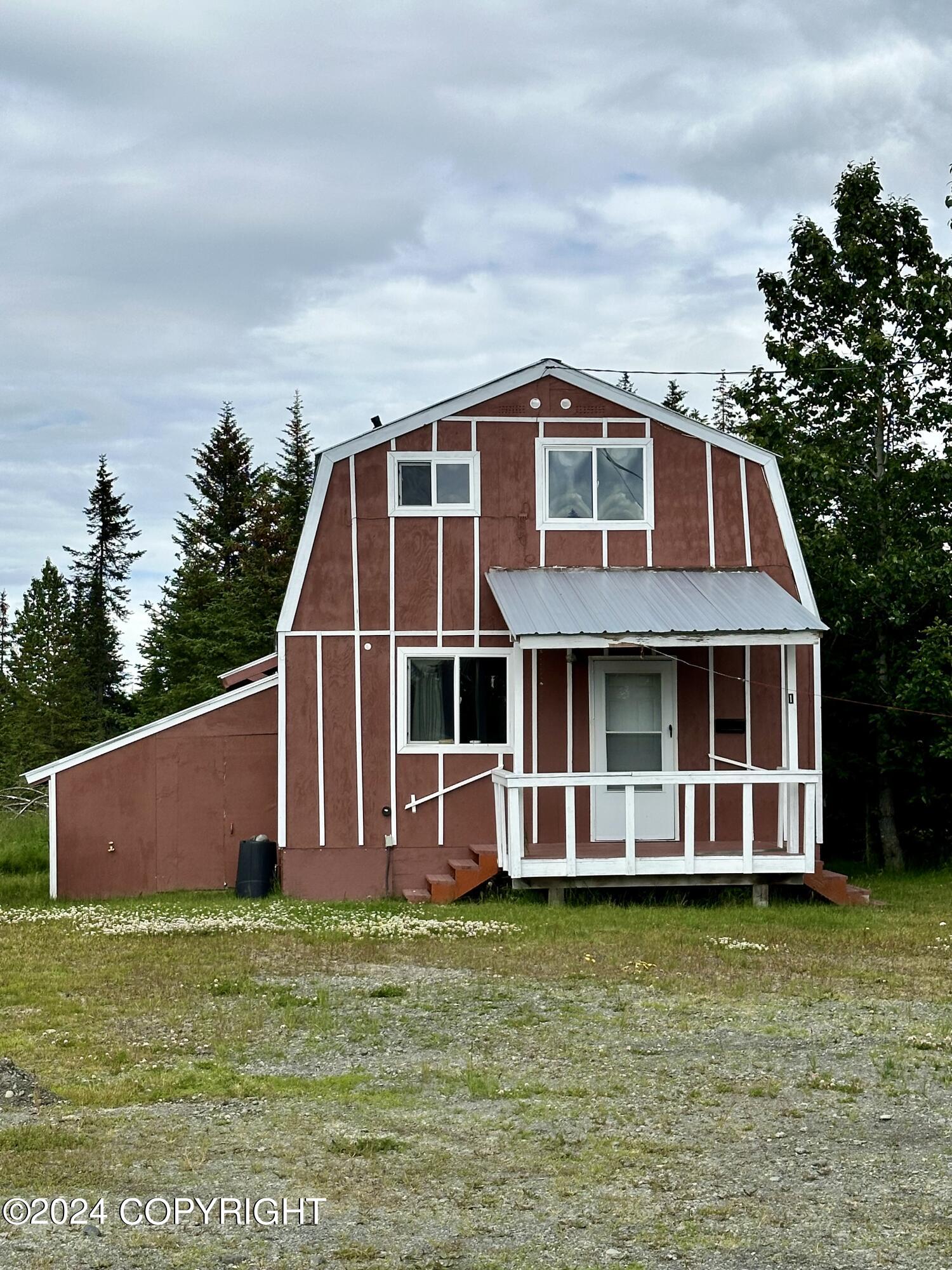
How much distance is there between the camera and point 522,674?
57.9ft

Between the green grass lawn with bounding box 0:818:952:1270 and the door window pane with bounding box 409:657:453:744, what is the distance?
3.66 m

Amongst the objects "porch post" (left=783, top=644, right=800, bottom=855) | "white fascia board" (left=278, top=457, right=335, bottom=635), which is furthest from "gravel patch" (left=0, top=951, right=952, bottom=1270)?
"white fascia board" (left=278, top=457, right=335, bottom=635)

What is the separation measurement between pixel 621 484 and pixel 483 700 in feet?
10.9

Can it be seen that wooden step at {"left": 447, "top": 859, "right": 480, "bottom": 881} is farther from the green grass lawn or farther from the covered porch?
the green grass lawn

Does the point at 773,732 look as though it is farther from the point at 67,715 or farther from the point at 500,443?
the point at 67,715

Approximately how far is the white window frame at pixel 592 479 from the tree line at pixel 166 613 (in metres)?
21.8

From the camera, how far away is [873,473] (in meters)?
21.7

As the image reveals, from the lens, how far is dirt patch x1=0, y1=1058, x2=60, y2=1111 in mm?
8008

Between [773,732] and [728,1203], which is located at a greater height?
[773,732]

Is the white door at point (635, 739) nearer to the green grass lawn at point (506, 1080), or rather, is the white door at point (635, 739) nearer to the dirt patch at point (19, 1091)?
the green grass lawn at point (506, 1080)

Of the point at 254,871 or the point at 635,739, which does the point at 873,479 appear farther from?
the point at 254,871

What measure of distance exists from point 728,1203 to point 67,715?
51.0 metres

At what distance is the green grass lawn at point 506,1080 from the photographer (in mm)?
6090

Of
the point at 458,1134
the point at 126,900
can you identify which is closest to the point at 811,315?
the point at 126,900
